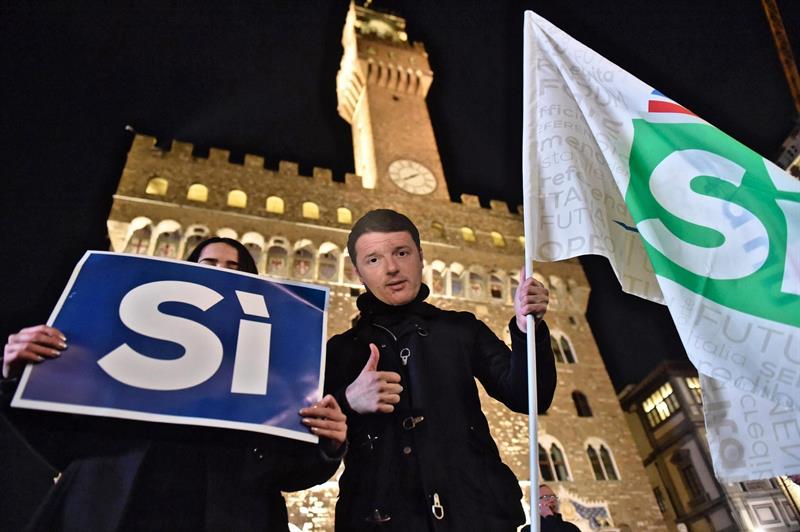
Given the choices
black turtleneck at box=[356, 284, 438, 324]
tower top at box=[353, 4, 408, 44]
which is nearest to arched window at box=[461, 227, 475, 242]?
tower top at box=[353, 4, 408, 44]

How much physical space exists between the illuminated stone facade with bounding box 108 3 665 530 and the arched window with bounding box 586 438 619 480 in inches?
1.2

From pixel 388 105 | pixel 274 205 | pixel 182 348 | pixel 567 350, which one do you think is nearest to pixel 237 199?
pixel 274 205

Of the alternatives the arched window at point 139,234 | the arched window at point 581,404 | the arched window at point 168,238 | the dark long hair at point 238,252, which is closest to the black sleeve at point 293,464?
the dark long hair at point 238,252

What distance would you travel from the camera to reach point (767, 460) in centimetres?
244

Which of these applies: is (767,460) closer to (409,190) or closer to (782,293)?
(782,293)

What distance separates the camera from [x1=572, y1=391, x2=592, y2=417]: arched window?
15.9 metres

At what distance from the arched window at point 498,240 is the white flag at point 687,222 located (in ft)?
49.4

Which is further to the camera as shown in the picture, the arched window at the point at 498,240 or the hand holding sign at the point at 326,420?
the arched window at the point at 498,240

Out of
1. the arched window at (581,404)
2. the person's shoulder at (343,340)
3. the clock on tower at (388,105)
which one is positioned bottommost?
the person's shoulder at (343,340)

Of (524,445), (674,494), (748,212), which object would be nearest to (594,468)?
(524,445)

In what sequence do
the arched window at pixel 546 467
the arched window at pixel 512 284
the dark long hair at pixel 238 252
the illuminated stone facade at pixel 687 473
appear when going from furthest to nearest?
the illuminated stone facade at pixel 687 473 < the arched window at pixel 512 284 < the arched window at pixel 546 467 < the dark long hair at pixel 238 252

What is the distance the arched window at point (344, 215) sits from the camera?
674 inches

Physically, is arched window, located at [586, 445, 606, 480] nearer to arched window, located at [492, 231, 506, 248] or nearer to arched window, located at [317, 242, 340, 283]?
arched window, located at [492, 231, 506, 248]

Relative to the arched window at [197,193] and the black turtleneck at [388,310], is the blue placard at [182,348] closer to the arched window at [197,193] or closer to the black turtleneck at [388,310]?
the black turtleneck at [388,310]
